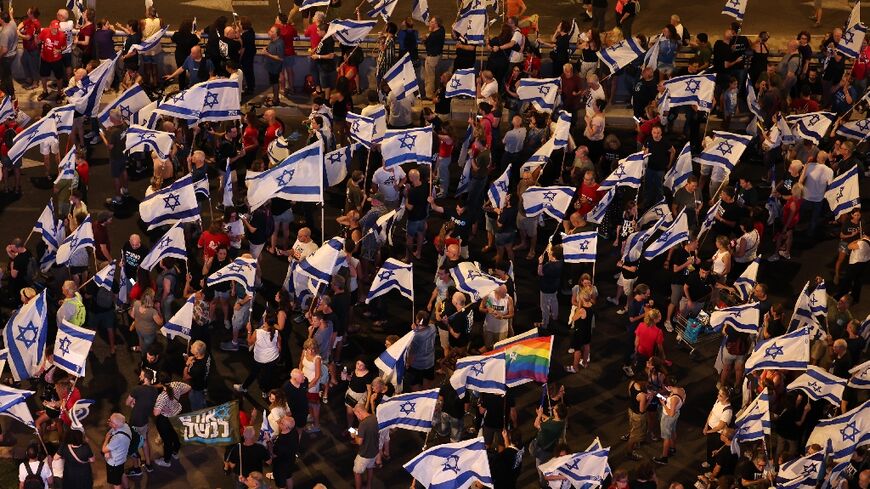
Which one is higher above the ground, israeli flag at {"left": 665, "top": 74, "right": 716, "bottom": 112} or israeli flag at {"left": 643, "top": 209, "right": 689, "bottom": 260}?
israeli flag at {"left": 665, "top": 74, "right": 716, "bottom": 112}

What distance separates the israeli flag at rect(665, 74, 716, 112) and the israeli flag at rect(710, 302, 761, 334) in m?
7.28

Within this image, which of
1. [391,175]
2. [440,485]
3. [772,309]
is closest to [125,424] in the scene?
[440,485]

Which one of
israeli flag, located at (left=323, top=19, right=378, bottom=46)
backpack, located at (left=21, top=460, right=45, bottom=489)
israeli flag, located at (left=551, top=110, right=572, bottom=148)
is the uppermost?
israeli flag, located at (left=323, top=19, right=378, bottom=46)

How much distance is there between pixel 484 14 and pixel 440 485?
14448 mm

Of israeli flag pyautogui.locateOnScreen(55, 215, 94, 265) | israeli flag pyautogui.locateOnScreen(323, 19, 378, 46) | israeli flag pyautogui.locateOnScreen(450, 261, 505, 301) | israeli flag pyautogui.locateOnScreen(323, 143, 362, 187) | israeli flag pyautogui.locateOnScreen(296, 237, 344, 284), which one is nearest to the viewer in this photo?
israeli flag pyautogui.locateOnScreen(296, 237, 344, 284)

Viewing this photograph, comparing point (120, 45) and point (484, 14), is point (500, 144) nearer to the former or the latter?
point (484, 14)

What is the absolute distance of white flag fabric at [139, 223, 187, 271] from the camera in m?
29.6

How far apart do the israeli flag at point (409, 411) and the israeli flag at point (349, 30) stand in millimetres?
12117

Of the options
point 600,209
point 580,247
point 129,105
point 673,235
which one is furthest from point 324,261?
point 129,105

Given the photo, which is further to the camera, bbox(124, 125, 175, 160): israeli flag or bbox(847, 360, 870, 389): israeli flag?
bbox(124, 125, 175, 160): israeli flag

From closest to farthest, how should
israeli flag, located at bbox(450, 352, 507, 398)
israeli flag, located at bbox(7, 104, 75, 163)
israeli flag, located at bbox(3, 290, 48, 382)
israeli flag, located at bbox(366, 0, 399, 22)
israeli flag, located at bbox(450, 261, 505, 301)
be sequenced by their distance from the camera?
israeli flag, located at bbox(450, 352, 507, 398) < israeli flag, located at bbox(3, 290, 48, 382) < israeli flag, located at bbox(450, 261, 505, 301) < israeli flag, located at bbox(7, 104, 75, 163) < israeli flag, located at bbox(366, 0, 399, 22)

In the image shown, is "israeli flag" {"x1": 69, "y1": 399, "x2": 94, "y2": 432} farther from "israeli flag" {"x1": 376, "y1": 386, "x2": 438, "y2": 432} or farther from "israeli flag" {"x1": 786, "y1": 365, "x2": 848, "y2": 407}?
"israeli flag" {"x1": 786, "y1": 365, "x2": 848, "y2": 407}

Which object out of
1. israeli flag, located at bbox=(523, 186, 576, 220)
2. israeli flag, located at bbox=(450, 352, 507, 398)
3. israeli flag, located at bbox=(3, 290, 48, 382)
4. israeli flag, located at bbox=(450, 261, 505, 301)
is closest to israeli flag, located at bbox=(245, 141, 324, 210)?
israeli flag, located at bbox=(450, 261, 505, 301)

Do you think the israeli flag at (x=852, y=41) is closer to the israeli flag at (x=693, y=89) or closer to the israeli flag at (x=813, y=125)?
the israeli flag at (x=813, y=125)
